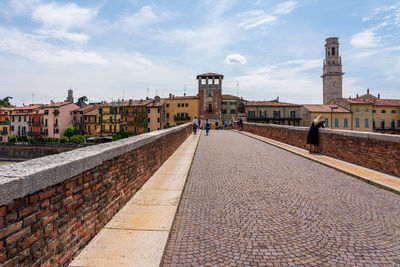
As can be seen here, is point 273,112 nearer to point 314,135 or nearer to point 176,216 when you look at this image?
point 314,135

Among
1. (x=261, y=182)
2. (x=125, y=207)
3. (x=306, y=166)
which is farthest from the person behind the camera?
(x=306, y=166)

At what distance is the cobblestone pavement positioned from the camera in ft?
9.60

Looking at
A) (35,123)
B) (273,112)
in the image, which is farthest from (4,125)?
(273,112)

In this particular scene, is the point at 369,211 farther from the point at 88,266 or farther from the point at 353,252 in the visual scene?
the point at 88,266

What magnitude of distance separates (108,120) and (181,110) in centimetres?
2202

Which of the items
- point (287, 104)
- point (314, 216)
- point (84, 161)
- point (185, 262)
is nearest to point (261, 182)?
point (314, 216)

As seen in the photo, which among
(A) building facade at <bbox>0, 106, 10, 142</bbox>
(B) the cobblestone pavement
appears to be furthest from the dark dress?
(A) building facade at <bbox>0, 106, 10, 142</bbox>

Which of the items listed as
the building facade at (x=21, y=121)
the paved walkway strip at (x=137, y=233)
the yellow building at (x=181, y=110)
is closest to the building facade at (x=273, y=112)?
the yellow building at (x=181, y=110)

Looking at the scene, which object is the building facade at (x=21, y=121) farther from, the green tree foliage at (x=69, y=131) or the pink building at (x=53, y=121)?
the green tree foliage at (x=69, y=131)

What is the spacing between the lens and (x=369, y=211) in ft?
14.3

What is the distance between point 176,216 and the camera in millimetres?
4156

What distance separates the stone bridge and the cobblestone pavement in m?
0.02

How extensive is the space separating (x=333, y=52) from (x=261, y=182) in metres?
87.8

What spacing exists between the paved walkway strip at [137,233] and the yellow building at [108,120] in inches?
2648
